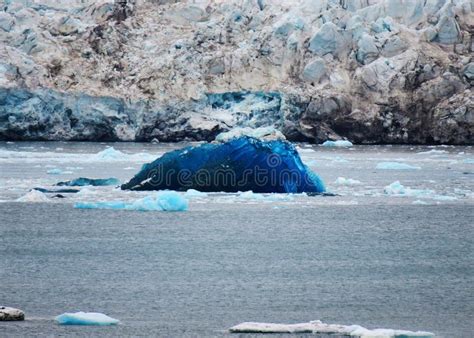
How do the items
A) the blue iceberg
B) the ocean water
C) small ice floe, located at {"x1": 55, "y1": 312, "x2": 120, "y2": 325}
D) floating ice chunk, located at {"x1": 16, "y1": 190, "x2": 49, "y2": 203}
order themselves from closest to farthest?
1. small ice floe, located at {"x1": 55, "y1": 312, "x2": 120, "y2": 325}
2. the ocean water
3. floating ice chunk, located at {"x1": 16, "y1": 190, "x2": 49, "y2": 203}
4. the blue iceberg

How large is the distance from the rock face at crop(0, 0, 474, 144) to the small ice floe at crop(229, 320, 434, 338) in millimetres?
24198

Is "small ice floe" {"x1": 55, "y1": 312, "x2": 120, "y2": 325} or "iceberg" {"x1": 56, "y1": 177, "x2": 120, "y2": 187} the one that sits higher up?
"iceberg" {"x1": 56, "y1": 177, "x2": 120, "y2": 187}

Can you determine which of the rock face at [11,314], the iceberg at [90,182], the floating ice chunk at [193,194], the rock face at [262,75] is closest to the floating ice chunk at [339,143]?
the rock face at [262,75]

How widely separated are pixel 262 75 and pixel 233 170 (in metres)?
16.8

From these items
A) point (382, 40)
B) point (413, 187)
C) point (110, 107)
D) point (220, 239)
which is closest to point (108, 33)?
point (110, 107)

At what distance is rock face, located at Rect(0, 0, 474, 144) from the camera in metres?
29.8

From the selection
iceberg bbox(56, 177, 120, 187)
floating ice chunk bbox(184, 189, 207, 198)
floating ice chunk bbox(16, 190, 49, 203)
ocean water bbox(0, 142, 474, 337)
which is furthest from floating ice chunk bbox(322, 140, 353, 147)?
floating ice chunk bbox(16, 190, 49, 203)

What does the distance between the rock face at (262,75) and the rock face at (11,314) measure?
23.6 meters

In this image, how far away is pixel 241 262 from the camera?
8.38 metres

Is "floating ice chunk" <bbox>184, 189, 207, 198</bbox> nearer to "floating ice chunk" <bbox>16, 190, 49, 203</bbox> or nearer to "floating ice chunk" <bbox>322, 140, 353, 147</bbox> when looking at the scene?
"floating ice chunk" <bbox>16, 190, 49, 203</bbox>

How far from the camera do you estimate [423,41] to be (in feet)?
101

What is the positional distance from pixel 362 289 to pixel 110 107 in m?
23.3

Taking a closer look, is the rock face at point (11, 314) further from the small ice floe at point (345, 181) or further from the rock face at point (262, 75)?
the rock face at point (262, 75)

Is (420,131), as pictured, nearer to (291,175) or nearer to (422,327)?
(291,175)
